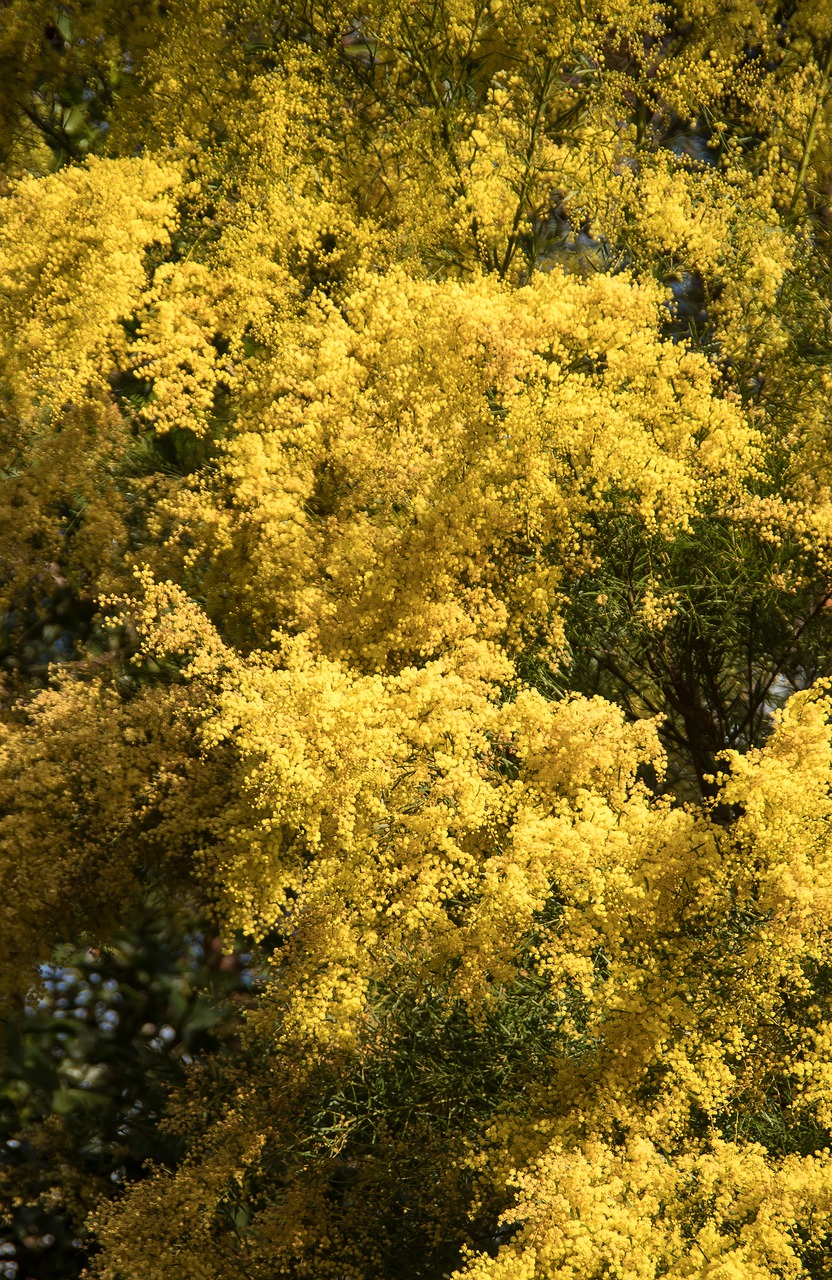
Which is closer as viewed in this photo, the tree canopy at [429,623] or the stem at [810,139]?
the tree canopy at [429,623]

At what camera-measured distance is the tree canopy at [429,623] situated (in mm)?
6000

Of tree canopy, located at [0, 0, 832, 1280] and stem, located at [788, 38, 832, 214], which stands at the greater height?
stem, located at [788, 38, 832, 214]

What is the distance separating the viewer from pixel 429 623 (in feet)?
24.6

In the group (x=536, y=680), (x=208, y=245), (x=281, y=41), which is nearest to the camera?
(x=536, y=680)

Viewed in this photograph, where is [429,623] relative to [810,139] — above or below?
below

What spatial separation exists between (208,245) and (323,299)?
4.70 ft

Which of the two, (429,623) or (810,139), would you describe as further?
(810,139)

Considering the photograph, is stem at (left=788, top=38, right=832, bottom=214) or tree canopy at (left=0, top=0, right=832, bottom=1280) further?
stem at (left=788, top=38, right=832, bottom=214)

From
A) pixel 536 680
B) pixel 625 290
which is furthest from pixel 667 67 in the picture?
pixel 536 680

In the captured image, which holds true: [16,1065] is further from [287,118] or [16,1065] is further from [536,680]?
[287,118]

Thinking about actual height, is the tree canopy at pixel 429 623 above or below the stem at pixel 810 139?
below

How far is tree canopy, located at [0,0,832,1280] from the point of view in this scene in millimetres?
6000

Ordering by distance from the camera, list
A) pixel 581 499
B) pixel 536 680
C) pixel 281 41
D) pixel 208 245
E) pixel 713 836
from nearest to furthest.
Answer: pixel 713 836, pixel 581 499, pixel 536 680, pixel 208 245, pixel 281 41

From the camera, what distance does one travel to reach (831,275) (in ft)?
31.4
